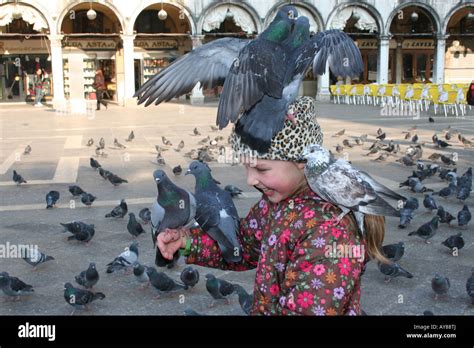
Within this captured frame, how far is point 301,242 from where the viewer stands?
1738 mm

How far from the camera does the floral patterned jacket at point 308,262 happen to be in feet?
5.39

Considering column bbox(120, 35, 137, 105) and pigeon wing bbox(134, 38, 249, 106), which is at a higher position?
column bbox(120, 35, 137, 105)

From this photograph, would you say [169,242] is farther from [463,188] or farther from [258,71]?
[463,188]

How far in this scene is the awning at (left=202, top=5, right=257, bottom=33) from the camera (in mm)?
29859

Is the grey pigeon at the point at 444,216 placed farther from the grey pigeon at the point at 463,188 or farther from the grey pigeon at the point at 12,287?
the grey pigeon at the point at 12,287

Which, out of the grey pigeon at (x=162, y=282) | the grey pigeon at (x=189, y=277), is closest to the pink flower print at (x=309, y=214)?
the grey pigeon at (x=162, y=282)

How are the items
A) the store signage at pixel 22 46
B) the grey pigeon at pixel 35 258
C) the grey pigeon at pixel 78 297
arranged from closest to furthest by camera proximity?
the grey pigeon at pixel 78 297, the grey pigeon at pixel 35 258, the store signage at pixel 22 46

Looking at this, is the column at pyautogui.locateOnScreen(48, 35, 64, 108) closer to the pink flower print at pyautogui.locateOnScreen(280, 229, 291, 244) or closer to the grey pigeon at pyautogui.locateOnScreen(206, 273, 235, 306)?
the grey pigeon at pyautogui.locateOnScreen(206, 273, 235, 306)

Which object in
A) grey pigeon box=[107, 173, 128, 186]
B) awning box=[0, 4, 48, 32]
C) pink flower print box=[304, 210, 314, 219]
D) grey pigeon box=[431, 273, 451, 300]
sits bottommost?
grey pigeon box=[431, 273, 451, 300]

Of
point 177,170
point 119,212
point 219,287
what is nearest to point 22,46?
point 177,170

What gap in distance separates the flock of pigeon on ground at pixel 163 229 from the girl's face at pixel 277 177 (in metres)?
0.42

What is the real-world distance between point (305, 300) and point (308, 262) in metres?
0.11

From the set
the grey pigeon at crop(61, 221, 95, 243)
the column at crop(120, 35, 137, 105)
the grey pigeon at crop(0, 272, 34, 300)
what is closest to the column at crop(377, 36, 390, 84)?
the column at crop(120, 35, 137, 105)
